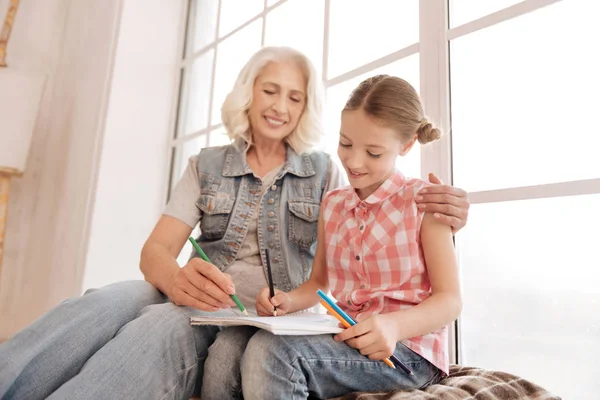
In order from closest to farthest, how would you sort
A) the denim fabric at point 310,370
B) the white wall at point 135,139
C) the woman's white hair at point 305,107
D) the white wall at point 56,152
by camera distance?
the denim fabric at point 310,370 → the woman's white hair at point 305,107 → the white wall at point 135,139 → the white wall at point 56,152

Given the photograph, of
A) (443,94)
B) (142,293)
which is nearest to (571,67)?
(443,94)

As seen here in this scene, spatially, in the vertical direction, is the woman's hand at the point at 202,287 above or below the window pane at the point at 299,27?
below

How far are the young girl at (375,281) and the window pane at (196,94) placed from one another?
1.53 m

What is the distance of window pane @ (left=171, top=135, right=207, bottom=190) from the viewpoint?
→ 2.51m

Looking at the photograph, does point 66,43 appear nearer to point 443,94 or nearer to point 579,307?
point 443,94

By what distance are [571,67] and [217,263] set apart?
3.29 ft

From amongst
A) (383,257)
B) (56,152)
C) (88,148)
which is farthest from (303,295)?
(56,152)

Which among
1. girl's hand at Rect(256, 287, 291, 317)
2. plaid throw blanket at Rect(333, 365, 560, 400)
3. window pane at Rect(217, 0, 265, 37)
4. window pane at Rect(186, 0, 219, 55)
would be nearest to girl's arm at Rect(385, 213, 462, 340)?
plaid throw blanket at Rect(333, 365, 560, 400)

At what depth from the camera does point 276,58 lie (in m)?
1.43

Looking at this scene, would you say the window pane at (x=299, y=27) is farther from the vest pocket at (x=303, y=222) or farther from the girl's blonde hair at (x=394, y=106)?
the girl's blonde hair at (x=394, y=106)

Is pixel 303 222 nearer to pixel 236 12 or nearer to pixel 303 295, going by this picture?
pixel 303 295

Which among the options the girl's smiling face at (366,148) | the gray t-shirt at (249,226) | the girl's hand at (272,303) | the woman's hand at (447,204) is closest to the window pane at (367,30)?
the gray t-shirt at (249,226)

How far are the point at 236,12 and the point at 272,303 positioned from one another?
1.79 metres

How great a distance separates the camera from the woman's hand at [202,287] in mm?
1016
